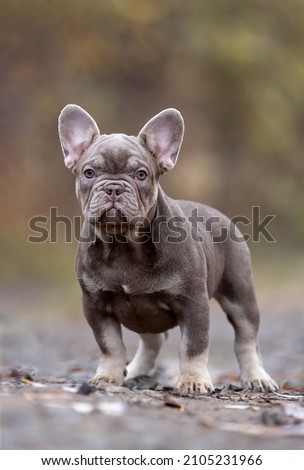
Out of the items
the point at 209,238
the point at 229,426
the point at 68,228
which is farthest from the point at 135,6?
the point at 229,426

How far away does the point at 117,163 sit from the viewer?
23.8ft

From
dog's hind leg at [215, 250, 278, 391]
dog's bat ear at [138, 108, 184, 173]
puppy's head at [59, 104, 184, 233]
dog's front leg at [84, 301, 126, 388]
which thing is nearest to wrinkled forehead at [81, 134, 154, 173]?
puppy's head at [59, 104, 184, 233]

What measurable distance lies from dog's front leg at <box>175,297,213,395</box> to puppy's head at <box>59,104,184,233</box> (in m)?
0.81

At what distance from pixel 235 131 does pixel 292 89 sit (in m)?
2.01

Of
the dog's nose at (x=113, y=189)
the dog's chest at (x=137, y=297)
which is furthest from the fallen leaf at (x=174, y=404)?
the dog's nose at (x=113, y=189)

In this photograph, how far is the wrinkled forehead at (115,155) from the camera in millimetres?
7254

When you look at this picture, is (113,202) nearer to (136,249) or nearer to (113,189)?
(113,189)

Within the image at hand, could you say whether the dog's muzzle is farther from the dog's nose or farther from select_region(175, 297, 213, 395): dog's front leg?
select_region(175, 297, 213, 395): dog's front leg

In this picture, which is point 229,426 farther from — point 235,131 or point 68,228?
point 235,131

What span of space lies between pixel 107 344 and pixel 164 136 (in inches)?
68.6

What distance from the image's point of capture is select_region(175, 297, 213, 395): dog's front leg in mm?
7309

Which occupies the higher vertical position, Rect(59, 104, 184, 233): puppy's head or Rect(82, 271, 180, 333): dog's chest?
Rect(59, 104, 184, 233): puppy's head

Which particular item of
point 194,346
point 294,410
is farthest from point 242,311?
point 294,410
